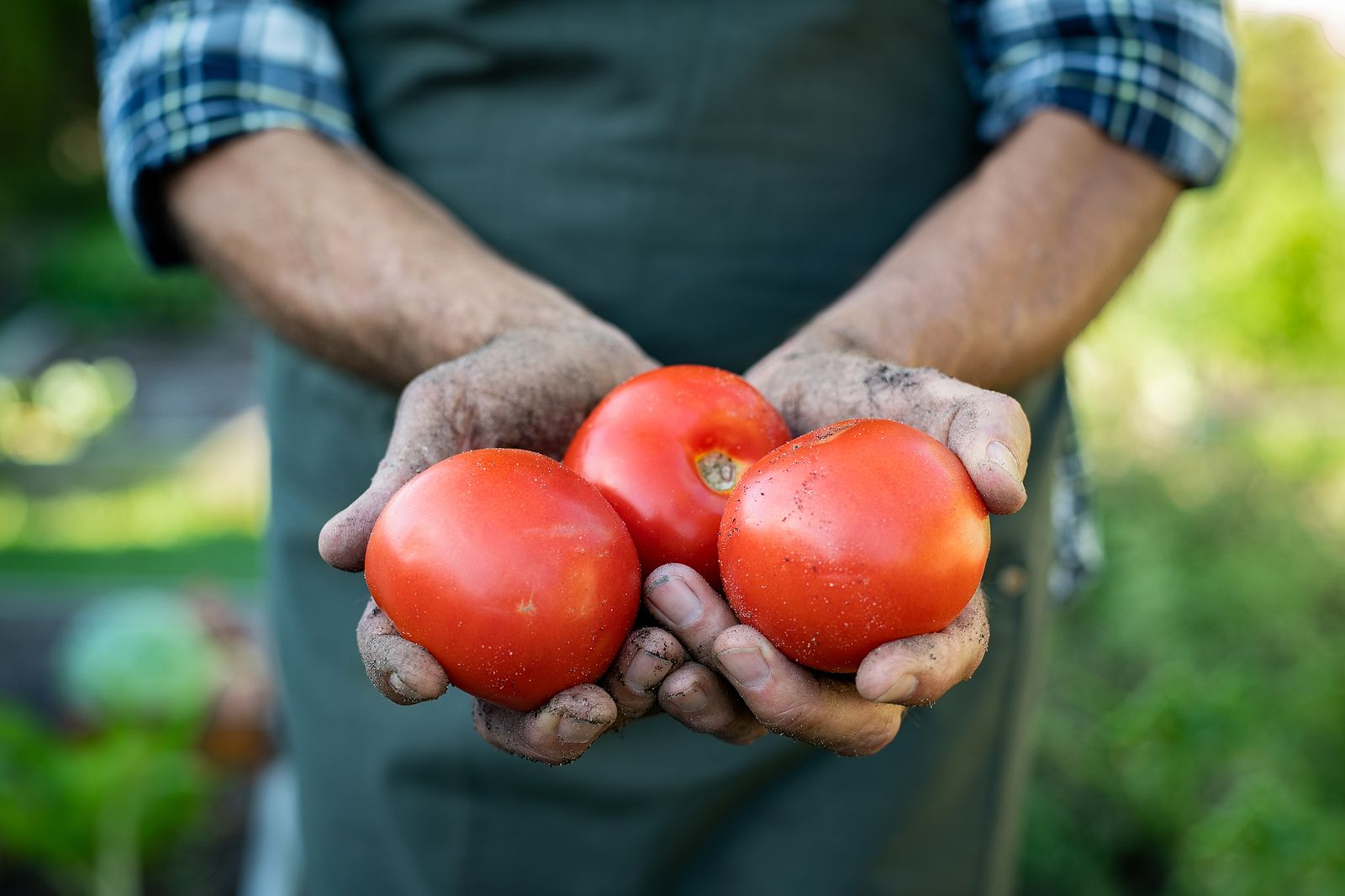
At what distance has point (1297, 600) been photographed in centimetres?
390

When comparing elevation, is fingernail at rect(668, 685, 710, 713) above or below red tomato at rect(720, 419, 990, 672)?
below

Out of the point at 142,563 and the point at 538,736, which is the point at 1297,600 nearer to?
the point at 538,736

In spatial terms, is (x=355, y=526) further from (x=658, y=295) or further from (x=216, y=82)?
(x=216, y=82)

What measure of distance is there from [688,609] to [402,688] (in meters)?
0.36

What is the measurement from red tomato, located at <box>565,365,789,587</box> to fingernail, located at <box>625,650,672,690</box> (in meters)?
0.20

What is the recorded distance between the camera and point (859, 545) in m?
1.37

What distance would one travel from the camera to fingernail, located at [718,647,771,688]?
138cm

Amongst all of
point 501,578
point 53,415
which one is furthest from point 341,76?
point 53,415

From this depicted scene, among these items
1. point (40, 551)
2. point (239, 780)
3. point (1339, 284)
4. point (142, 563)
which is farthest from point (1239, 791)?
point (40, 551)

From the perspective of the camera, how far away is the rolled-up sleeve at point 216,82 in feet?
6.93

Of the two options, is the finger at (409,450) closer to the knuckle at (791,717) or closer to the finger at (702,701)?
the finger at (702,701)

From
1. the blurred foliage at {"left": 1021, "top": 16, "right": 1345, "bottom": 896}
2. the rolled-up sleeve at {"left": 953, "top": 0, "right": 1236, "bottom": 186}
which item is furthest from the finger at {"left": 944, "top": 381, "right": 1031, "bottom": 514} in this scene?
the blurred foliage at {"left": 1021, "top": 16, "right": 1345, "bottom": 896}

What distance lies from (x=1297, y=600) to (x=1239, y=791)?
119 centimetres

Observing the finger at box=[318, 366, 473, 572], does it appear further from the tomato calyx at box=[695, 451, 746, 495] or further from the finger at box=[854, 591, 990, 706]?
the finger at box=[854, 591, 990, 706]
